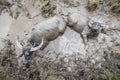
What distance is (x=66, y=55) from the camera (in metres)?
5.01

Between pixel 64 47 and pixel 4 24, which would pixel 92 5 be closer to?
pixel 64 47

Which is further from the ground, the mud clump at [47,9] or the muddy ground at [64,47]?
the mud clump at [47,9]

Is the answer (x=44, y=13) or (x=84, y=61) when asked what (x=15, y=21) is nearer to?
(x=44, y=13)

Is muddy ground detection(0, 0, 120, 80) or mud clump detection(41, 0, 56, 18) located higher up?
mud clump detection(41, 0, 56, 18)

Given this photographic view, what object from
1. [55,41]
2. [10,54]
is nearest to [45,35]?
[55,41]

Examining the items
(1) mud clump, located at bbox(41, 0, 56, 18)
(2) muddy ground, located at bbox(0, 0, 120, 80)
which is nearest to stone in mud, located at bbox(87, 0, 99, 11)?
(2) muddy ground, located at bbox(0, 0, 120, 80)

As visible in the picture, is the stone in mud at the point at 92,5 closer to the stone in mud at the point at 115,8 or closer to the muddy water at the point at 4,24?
the stone in mud at the point at 115,8

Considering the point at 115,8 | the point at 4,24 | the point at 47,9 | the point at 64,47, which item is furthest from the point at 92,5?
the point at 4,24

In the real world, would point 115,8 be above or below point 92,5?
below

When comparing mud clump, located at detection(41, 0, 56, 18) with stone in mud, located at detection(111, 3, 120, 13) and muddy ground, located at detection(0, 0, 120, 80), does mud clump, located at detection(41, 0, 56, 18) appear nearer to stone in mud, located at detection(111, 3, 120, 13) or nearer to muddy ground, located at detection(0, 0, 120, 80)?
muddy ground, located at detection(0, 0, 120, 80)

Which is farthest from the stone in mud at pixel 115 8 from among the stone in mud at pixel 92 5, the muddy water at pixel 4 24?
the muddy water at pixel 4 24

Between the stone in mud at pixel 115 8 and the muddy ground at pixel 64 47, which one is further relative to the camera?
the stone in mud at pixel 115 8

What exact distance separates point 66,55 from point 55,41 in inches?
11.7

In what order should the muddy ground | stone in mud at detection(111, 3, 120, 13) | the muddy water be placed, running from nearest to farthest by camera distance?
the muddy ground, the muddy water, stone in mud at detection(111, 3, 120, 13)
